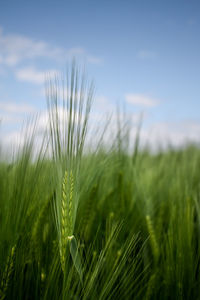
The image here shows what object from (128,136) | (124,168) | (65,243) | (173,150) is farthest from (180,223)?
(173,150)

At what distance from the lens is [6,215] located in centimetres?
58

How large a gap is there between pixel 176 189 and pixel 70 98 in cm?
80

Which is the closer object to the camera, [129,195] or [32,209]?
[32,209]

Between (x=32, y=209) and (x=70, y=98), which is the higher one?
(x=70, y=98)

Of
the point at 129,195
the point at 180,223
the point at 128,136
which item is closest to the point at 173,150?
the point at 128,136

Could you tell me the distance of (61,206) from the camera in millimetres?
525

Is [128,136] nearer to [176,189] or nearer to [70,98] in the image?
[176,189]

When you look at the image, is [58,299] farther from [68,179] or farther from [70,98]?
[70,98]

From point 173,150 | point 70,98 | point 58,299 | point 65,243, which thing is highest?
point 173,150

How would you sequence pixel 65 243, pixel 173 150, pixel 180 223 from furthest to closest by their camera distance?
pixel 173 150 → pixel 180 223 → pixel 65 243

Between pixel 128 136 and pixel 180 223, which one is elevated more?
pixel 128 136

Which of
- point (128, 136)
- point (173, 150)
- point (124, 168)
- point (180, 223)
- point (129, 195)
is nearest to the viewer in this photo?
point (180, 223)

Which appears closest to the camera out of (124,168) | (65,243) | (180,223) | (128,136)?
(65,243)

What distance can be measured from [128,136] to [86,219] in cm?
56
